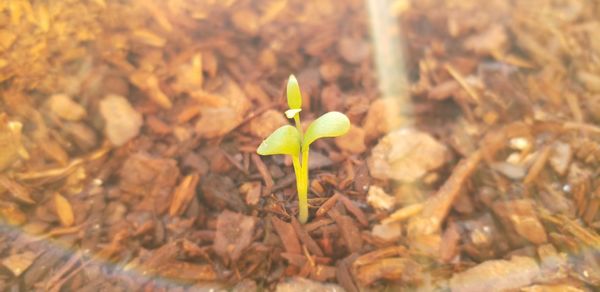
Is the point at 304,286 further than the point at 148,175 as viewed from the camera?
No

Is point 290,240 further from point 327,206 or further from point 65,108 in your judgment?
point 65,108

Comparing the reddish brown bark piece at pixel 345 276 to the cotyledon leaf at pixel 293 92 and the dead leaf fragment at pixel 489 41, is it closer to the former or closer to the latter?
→ the cotyledon leaf at pixel 293 92

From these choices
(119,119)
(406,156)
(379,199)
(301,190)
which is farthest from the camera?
(119,119)

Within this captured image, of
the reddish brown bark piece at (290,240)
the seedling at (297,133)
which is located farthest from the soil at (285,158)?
the seedling at (297,133)

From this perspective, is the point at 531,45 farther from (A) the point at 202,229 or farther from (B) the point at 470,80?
(A) the point at 202,229

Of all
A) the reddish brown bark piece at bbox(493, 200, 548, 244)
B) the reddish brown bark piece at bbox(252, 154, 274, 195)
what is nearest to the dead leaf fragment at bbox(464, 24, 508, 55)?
the reddish brown bark piece at bbox(493, 200, 548, 244)

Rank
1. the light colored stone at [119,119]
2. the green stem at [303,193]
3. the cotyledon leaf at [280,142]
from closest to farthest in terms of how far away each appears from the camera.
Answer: the cotyledon leaf at [280,142] → the green stem at [303,193] → the light colored stone at [119,119]

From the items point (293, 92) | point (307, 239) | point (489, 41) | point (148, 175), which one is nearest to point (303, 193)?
point (307, 239)

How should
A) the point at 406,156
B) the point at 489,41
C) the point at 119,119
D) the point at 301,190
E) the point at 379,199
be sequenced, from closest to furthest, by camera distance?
the point at 301,190 → the point at 379,199 → the point at 406,156 → the point at 119,119 → the point at 489,41
